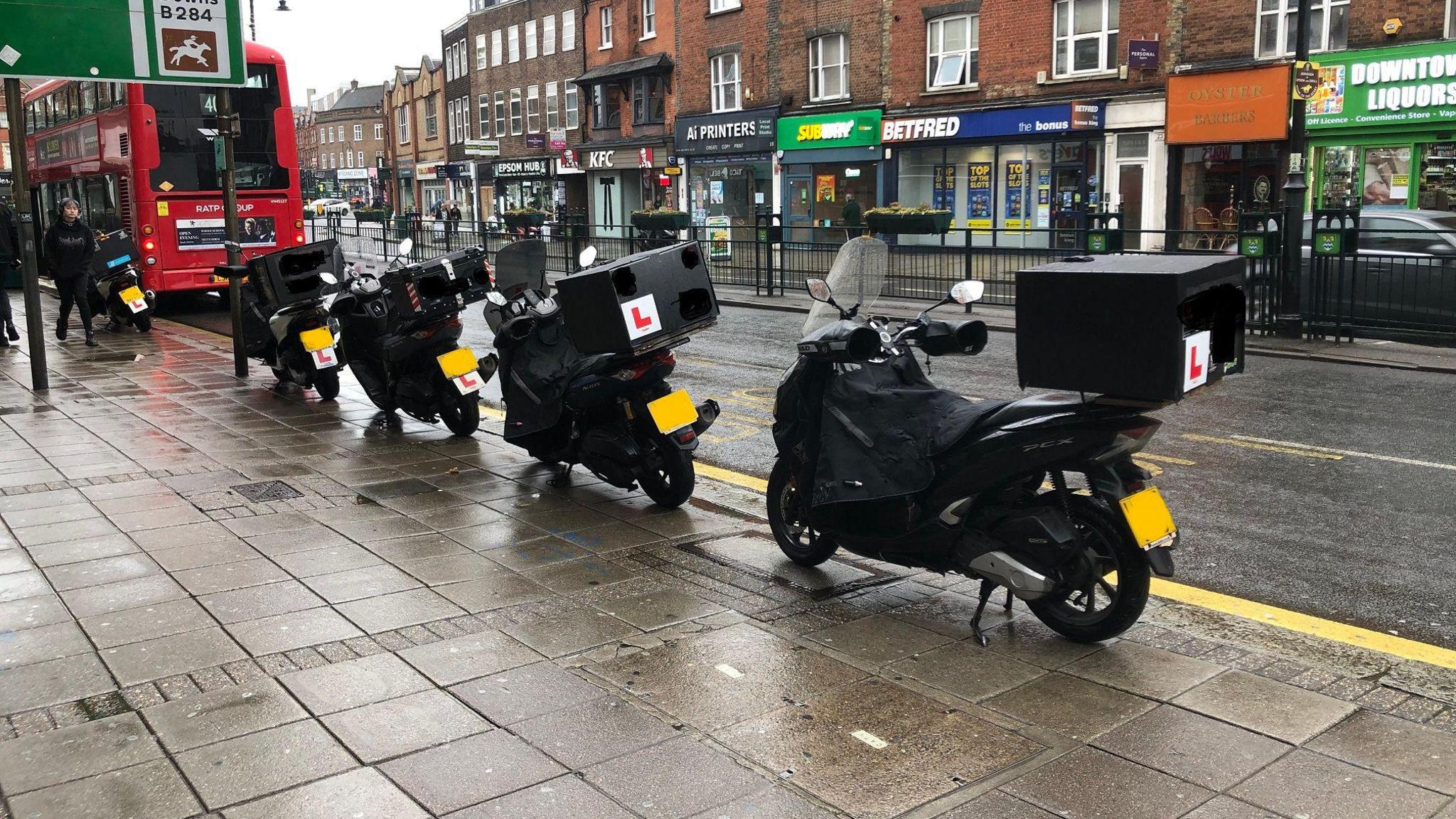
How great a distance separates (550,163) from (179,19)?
40.1m

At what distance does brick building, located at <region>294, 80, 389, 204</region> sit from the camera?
318ft

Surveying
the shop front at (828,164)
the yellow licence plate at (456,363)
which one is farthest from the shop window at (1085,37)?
the yellow licence plate at (456,363)

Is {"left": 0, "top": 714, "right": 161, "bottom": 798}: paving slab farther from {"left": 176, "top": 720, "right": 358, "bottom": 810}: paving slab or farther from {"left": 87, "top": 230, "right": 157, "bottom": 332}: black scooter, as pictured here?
{"left": 87, "top": 230, "right": 157, "bottom": 332}: black scooter

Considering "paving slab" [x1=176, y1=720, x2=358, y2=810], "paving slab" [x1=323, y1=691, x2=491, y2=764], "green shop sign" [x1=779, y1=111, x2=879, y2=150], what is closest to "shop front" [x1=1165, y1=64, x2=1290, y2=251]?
"green shop sign" [x1=779, y1=111, x2=879, y2=150]

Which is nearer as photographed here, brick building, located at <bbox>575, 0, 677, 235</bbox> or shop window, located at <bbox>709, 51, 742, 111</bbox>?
shop window, located at <bbox>709, 51, 742, 111</bbox>

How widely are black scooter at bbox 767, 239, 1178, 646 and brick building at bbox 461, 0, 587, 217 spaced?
146ft

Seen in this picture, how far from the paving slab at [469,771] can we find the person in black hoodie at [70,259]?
44.7 ft

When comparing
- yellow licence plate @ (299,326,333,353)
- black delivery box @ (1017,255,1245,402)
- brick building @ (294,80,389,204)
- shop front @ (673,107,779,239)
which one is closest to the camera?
black delivery box @ (1017,255,1245,402)

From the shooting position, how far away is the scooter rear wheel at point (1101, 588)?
4.58 meters

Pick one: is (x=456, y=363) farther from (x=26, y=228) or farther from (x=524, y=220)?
(x=524, y=220)

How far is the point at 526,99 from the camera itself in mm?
53656

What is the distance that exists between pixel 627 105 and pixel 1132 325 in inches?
1669

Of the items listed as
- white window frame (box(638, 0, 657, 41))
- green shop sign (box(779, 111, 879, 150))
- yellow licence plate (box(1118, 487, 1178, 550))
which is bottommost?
yellow licence plate (box(1118, 487, 1178, 550))

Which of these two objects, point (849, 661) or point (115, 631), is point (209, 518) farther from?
point (849, 661)
